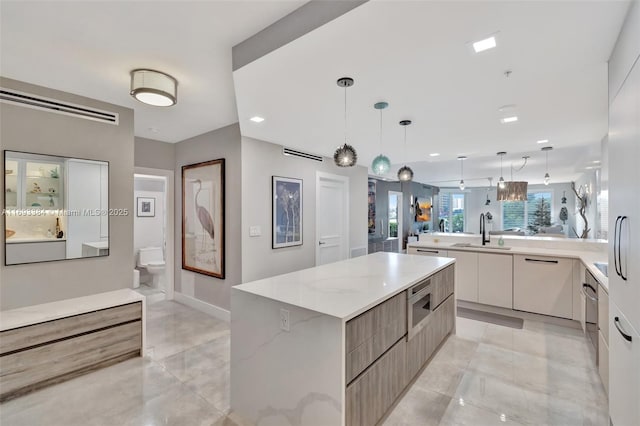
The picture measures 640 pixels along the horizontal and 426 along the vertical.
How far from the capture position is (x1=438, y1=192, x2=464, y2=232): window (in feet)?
42.6

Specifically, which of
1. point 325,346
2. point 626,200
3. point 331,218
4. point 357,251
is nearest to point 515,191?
point 357,251

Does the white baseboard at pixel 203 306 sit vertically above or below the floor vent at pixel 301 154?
below

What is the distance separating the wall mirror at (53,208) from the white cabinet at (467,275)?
14.8ft

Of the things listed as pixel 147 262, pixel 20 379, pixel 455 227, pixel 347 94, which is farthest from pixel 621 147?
pixel 455 227

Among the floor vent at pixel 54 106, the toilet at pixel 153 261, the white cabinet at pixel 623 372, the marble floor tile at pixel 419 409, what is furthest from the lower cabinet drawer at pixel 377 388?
the toilet at pixel 153 261

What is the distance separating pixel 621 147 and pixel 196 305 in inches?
186

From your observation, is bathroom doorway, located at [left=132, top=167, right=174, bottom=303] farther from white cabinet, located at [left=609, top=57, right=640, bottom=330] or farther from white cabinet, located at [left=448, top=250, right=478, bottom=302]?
white cabinet, located at [left=609, top=57, right=640, bottom=330]

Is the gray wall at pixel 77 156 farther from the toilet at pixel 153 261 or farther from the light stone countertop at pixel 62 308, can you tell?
the toilet at pixel 153 261

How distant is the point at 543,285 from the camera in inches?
147

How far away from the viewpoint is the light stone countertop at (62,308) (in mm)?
2275

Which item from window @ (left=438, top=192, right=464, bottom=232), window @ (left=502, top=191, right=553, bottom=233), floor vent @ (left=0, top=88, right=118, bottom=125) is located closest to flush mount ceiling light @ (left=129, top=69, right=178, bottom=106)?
floor vent @ (left=0, top=88, right=118, bottom=125)

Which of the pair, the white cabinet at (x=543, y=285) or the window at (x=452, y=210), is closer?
the white cabinet at (x=543, y=285)

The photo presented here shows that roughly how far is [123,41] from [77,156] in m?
1.50

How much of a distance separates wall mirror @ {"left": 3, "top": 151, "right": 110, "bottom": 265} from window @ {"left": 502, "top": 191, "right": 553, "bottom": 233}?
12.5 metres
